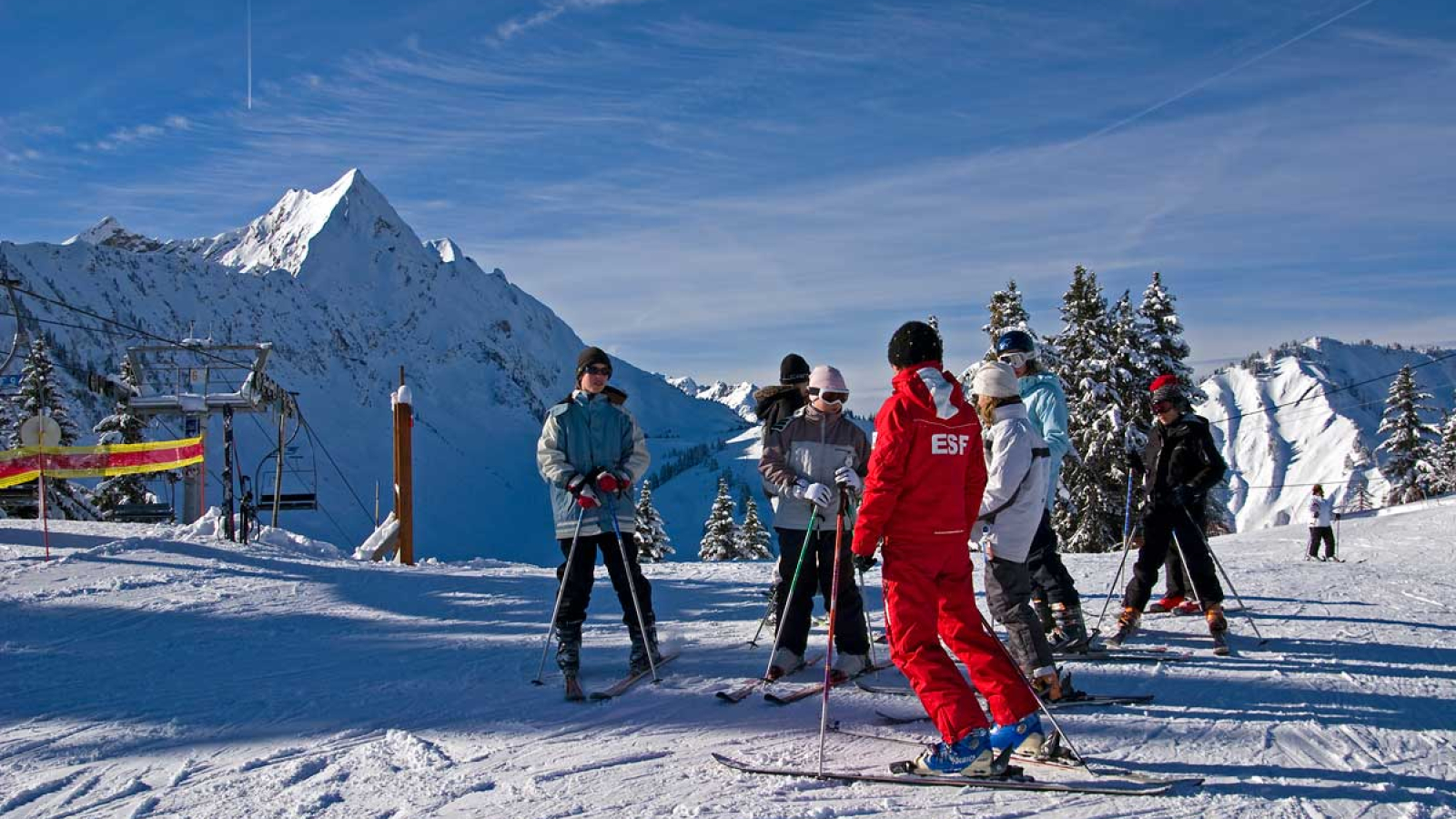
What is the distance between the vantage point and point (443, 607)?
9195mm

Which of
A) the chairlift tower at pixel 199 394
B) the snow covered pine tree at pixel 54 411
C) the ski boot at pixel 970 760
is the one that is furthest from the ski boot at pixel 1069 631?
the snow covered pine tree at pixel 54 411

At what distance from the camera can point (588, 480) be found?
580 cm

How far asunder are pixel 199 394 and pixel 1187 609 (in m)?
20.1

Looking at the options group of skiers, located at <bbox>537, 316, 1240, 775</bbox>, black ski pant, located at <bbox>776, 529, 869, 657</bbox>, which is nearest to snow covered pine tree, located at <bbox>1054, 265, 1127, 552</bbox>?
group of skiers, located at <bbox>537, 316, 1240, 775</bbox>

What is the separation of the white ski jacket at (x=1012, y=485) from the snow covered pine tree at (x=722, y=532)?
3278cm

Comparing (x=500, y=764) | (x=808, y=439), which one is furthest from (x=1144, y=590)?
(x=500, y=764)

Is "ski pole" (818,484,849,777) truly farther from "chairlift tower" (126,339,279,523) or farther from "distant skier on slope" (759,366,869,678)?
"chairlift tower" (126,339,279,523)

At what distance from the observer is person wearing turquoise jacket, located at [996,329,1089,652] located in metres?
6.20

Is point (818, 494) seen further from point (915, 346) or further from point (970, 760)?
point (970, 760)

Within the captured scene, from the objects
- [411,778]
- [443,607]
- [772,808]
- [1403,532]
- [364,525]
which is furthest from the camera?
[364,525]

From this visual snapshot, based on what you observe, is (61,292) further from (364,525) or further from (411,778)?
(411,778)

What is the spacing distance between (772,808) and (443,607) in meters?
6.05

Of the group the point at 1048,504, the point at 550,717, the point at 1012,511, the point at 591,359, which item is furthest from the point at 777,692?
the point at 591,359

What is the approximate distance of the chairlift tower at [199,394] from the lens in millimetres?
20359
